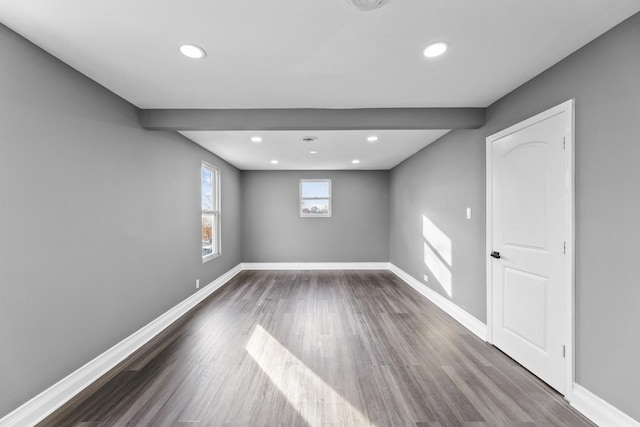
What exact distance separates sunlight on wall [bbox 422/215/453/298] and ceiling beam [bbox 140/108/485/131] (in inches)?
65.3

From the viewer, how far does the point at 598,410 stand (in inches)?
65.5

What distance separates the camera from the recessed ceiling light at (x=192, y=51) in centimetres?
174

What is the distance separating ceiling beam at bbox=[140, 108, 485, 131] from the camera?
2.76m

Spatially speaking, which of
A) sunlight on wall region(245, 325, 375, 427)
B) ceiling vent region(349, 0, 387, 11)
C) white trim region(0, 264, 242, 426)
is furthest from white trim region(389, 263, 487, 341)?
white trim region(0, 264, 242, 426)

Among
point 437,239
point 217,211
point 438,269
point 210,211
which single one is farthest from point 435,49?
point 217,211

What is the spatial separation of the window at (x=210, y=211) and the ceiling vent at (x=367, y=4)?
3647mm

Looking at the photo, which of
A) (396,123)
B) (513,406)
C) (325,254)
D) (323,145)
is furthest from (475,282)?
(325,254)

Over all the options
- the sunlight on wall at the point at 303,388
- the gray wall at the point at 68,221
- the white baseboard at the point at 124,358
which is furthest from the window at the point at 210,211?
the sunlight on wall at the point at 303,388

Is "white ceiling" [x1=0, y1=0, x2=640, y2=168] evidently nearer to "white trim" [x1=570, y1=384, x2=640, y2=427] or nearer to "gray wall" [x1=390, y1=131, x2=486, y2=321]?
"gray wall" [x1=390, y1=131, x2=486, y2=321]

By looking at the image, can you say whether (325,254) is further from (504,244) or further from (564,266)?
(564,266)

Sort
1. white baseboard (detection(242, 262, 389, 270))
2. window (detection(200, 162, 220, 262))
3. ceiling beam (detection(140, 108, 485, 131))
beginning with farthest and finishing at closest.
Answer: white baseboard (detection(242, 262, 389, 270)), window (detection(200, 162, 220, 262)), ceiling beam (detection(140, 108, 485, 131))

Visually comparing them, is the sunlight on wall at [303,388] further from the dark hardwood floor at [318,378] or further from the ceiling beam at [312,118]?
the ceiling beam at [312,118]

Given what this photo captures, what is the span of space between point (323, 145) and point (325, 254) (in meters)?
3.09

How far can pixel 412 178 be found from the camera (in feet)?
16.1
